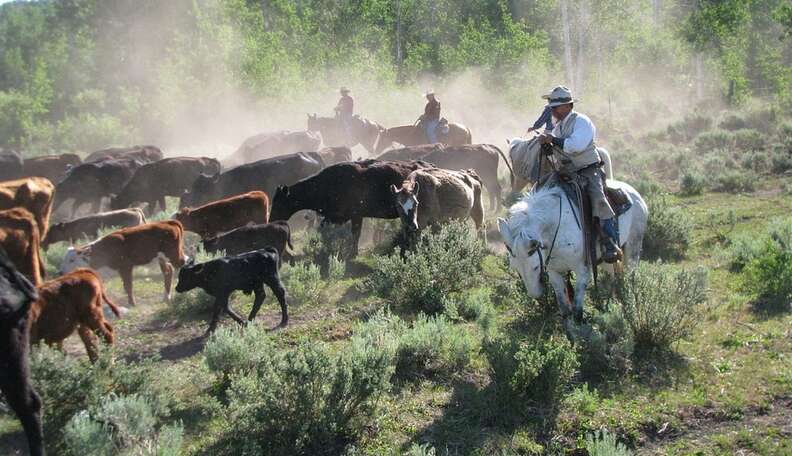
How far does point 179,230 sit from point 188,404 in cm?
523

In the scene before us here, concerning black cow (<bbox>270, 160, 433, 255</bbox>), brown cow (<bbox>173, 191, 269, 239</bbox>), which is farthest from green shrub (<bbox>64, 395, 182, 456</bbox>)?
black cow (<bbox>270, 160, 433, 255</bbox>)

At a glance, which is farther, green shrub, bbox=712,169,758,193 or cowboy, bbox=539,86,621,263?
green shrub, bbox=712,169,758,193

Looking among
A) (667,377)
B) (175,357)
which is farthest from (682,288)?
(175,357)

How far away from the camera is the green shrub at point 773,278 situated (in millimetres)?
9141

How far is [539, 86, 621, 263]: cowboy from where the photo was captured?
804 centimetres

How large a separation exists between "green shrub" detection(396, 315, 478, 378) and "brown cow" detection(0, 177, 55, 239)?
842 cm

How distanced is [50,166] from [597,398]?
21.6m

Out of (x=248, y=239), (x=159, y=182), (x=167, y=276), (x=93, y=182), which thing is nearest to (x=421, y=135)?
(x=159, y=182)

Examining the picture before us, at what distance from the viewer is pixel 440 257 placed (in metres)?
10.5

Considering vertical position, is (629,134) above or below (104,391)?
below

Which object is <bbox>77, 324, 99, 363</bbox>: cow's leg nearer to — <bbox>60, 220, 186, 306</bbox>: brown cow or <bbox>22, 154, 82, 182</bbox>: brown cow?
<bbox>60, 220, 186, 306</bbox>: brown cow

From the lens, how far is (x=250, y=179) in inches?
690

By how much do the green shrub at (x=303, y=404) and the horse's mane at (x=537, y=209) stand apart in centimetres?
233

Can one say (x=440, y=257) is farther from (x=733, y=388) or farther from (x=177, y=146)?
(x=177, y=146)
